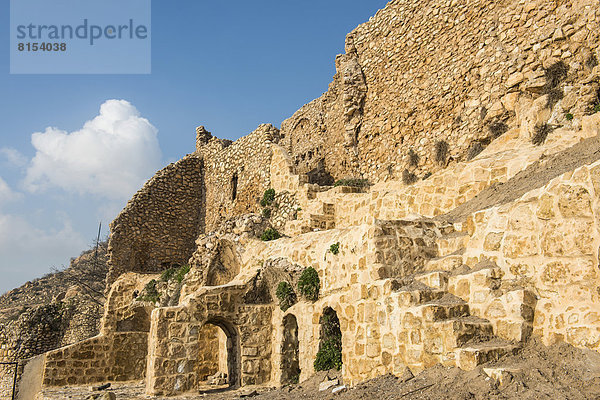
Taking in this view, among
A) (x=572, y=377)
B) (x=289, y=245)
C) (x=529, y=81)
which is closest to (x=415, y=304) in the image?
(x=572, y=377)

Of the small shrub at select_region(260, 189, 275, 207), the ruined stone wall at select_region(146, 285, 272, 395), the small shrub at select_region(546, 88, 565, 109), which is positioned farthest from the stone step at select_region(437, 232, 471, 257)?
the small shrub at select_region(260, 189, 275, 207)

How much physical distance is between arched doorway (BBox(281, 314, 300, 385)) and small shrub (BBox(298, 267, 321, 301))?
0.92 metres

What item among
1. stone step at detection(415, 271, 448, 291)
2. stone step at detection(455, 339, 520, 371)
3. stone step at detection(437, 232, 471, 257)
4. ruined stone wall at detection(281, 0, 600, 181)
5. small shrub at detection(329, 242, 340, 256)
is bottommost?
stone step at detection(455, 339, 520, 371)

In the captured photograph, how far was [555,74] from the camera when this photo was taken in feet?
38.9

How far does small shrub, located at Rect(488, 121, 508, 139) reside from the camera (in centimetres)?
1301

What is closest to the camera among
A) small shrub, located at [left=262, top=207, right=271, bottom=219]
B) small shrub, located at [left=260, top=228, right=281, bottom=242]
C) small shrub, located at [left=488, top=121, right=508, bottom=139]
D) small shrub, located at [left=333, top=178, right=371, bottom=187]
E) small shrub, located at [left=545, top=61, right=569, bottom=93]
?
small shrub, located at [left=545, top=61, right=569, bottom=93]

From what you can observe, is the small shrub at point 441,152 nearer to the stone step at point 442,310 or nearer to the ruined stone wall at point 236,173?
the ruined stone wall at point 236,173

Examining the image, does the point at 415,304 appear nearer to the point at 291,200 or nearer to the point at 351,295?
the point at 351,295

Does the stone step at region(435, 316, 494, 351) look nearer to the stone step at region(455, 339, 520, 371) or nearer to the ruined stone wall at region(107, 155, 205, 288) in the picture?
the stone step at region(455, 339, 520, 371)

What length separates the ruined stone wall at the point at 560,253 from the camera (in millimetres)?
5371

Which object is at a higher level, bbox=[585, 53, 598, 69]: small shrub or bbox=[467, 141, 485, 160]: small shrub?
bbox=[585, 53, 598, 69]: small shrub

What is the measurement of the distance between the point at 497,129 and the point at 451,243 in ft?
20.4

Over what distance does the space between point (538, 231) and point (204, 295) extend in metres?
7.88

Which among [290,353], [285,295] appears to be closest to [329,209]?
[285,295]
